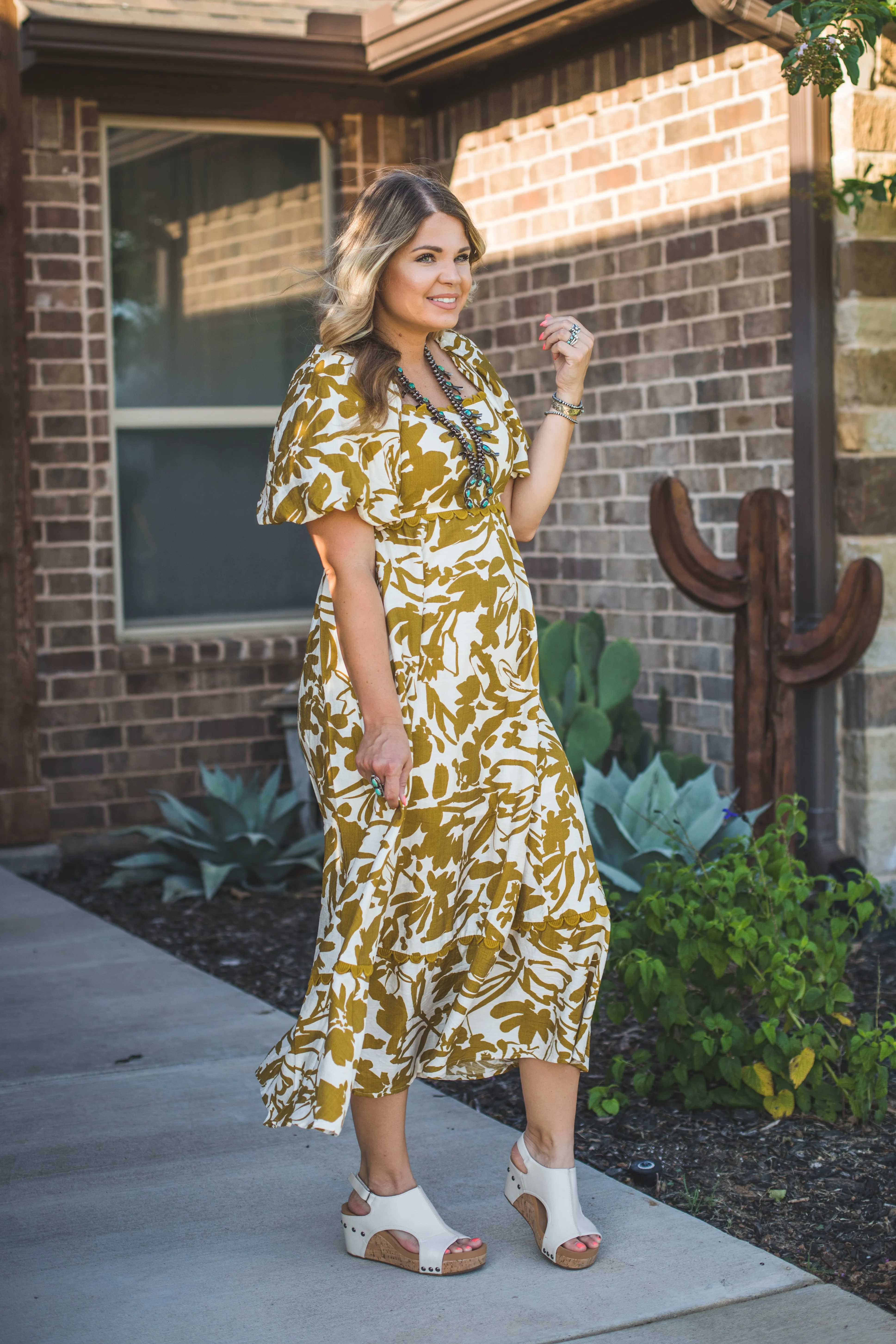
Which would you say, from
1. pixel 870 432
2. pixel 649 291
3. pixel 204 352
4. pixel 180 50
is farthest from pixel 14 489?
pixel 870 432

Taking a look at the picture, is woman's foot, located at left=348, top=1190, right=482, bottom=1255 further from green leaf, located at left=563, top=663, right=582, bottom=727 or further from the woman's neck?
green leaf, located at left=563, top=663, right=582, bottom=727

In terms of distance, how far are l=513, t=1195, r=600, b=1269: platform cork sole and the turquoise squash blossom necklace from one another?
1.30 m

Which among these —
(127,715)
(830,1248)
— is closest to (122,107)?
(127,715)

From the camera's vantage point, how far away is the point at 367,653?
8.95 feet

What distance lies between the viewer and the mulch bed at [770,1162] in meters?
2.96

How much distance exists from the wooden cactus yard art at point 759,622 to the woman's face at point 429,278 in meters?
2.58

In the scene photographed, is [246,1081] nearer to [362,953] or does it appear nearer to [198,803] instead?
[362,953]

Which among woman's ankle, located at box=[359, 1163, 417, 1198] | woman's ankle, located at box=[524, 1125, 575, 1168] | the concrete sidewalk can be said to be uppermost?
woman's ankle, located at box=[524, 1125, 575, 1168]

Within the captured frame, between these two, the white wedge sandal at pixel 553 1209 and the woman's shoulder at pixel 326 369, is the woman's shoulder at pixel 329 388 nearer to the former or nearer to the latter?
the woman's shoulder at pixel 326 369

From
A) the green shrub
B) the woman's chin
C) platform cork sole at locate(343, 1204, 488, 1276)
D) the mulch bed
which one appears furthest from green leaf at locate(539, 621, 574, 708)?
platform cork sole at locate(343, 1204, 488, 1276)

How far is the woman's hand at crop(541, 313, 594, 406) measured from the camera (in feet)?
9.80

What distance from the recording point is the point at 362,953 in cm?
274

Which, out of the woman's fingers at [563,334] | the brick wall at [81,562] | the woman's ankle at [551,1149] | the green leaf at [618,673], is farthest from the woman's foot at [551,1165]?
the brick wall at [81,562]

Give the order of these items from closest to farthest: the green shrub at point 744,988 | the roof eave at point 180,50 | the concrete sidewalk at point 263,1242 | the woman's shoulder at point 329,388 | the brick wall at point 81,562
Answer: the concrete sidewalk at point 263,1242 < the woman's shoulder at point 329,388 < the green shrub at point 744,988 < the roof eave at point 180,50 < the brick wall at point 81,562
